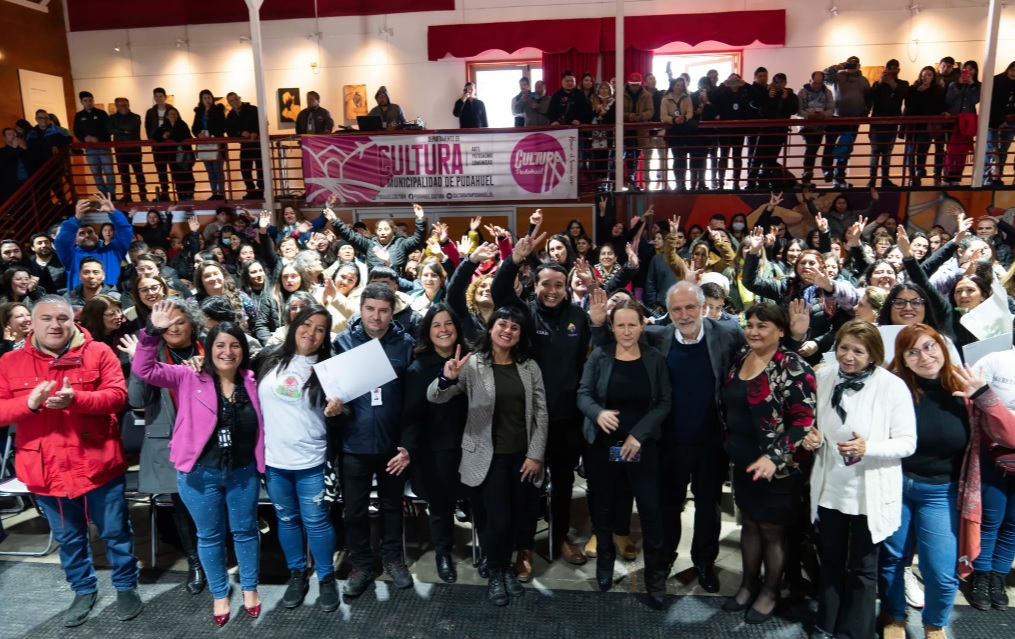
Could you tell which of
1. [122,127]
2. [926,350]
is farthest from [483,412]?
[122,127]

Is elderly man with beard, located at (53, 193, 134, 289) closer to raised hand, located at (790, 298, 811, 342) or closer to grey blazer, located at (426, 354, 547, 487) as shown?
grey blazer, located at (426, 354, 547, 487)

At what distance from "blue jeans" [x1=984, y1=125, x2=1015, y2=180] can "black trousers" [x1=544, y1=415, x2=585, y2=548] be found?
357 inches

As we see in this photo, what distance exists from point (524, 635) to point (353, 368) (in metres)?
1.64

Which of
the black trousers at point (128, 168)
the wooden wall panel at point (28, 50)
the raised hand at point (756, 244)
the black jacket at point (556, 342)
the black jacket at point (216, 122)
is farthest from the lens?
the wooden wall panel at point (28, 50)

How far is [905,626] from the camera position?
Answer: 318 cm

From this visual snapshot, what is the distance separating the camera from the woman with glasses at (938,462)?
9.80 feet

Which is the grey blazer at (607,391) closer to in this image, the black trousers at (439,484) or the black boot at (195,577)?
the black trousers at (439,484)

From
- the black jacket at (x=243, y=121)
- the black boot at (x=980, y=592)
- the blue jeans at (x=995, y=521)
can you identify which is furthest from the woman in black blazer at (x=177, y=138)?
the black boot at (x=980, y=592)

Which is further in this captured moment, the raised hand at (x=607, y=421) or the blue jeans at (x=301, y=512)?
the blue jeans at (x=301, y=512)

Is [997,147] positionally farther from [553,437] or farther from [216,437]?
[216,437]

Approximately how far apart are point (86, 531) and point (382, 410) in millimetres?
1741

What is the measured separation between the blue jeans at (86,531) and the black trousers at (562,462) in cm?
227

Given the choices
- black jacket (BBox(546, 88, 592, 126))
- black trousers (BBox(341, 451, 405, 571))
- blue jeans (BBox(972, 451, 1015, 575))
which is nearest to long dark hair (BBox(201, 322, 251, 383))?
black trousers (BBox(341, 451, 405, 571))

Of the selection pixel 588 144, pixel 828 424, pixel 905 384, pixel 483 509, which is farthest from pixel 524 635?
pixel 588 144
